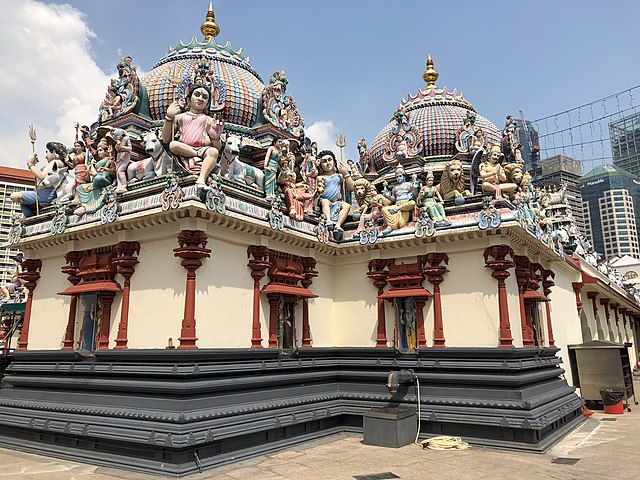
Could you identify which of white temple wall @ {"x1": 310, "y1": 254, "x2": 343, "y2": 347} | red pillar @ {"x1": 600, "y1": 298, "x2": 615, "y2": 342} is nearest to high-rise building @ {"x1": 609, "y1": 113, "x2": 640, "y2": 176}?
red pillar @ {"x1": 600, "y1": 298, "x2": 615, "y2": 342}

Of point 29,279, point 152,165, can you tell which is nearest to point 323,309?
point 152,165

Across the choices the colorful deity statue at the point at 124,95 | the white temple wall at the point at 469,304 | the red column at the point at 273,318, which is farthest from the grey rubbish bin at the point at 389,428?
the colorful deity statue at the point at 124,95

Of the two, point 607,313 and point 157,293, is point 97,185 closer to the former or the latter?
point 157,293

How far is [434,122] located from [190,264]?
55.3ft

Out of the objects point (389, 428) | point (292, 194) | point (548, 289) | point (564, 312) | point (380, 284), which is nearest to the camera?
point (389, 428)

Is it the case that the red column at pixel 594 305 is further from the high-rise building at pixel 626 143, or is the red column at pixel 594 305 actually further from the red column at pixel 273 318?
the high-rise building at pixel 626 143

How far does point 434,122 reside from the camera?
25.8m

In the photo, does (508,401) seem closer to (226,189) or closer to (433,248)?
(433,248)

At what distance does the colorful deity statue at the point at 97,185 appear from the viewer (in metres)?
16.2

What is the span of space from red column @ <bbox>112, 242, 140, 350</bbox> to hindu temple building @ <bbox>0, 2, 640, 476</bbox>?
0.06 metres

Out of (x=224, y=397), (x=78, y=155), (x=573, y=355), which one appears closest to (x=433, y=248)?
(x=224, y=397)

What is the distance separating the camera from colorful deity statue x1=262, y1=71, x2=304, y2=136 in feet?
69.8

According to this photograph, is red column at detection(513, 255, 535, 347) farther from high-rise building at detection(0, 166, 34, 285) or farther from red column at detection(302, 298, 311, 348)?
high-rise building at detection(0, 166, 34, 285)

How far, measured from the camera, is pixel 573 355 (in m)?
23.5
